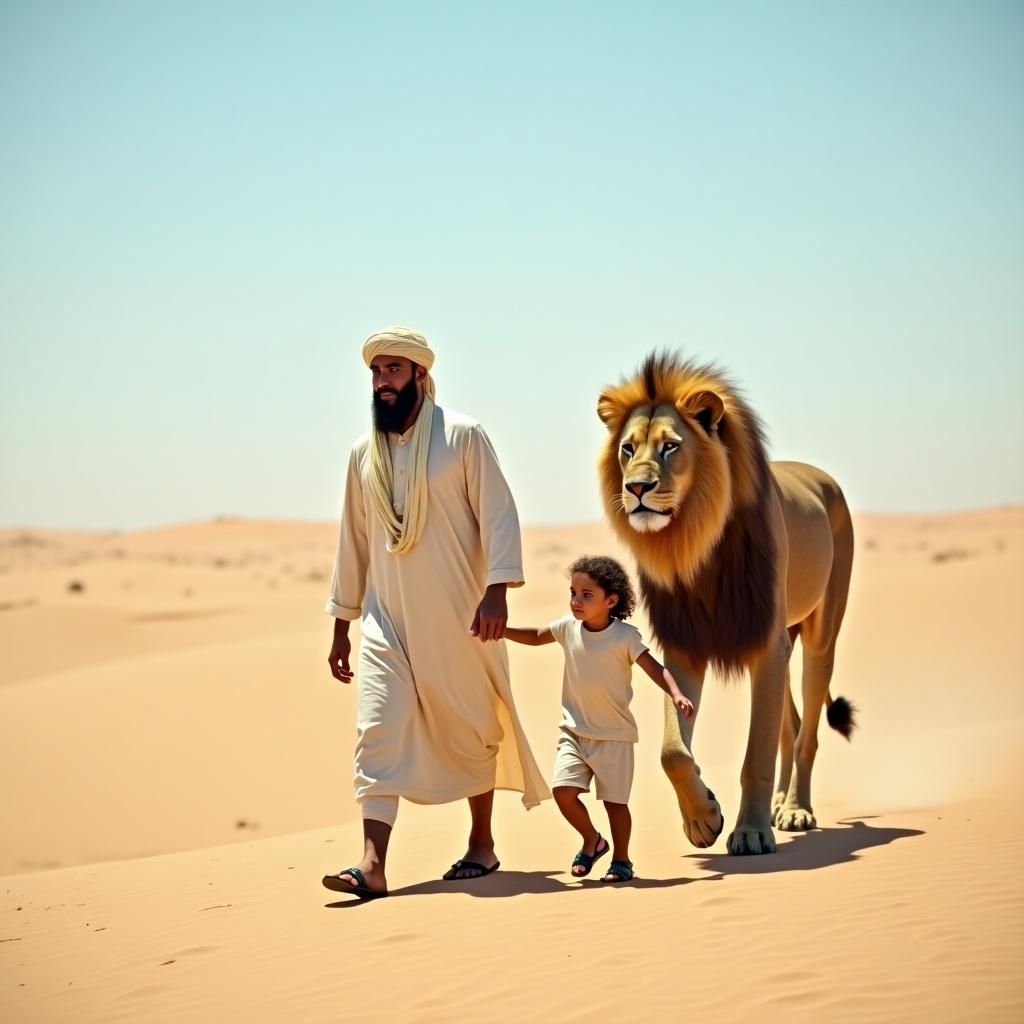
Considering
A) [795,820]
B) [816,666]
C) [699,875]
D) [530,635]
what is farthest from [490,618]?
[816,666]

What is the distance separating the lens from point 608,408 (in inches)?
287

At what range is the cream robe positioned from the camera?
658 centimetres

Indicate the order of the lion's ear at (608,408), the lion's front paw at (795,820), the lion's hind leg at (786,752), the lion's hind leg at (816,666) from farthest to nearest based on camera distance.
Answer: the lion's hind leg at (786,752) < the lion's hind leg at (816,666) < the lion's front paw at (795,820) < the lion's ear at (608,408)

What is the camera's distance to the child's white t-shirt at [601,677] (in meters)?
6.47

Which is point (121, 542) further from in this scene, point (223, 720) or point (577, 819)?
point (577, 819)

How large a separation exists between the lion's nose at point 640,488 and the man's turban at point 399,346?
1.18 m

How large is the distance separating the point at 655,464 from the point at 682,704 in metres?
1.19

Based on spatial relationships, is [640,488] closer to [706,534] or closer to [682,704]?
[706,534]

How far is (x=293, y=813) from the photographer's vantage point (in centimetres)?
1383

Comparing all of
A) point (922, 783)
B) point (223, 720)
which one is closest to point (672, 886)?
point (922, 783)

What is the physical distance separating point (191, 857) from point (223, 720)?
7762 mm

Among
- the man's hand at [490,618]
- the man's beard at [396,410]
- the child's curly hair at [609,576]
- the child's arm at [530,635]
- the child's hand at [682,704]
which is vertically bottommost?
the child's hand at [682,704]

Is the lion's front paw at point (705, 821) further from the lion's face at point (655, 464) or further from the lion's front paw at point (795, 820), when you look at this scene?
the lion's front paw at point (795, 820)

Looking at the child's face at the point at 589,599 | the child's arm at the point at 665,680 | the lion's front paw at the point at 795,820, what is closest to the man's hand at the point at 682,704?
the child's arm at the point at 665,680
